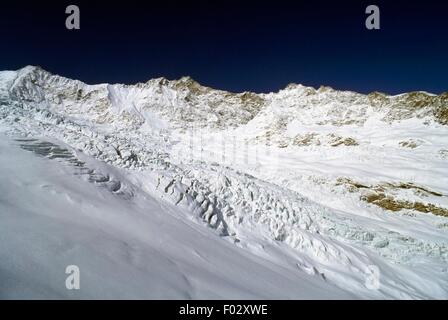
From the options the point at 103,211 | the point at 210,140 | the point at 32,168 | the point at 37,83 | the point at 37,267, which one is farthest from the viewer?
the point at 37,83

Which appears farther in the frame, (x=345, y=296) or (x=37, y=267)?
(x=345, y=296)

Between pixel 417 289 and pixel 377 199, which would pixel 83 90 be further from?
pixel 417 289

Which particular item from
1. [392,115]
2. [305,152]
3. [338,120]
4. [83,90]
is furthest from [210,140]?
[83,90]

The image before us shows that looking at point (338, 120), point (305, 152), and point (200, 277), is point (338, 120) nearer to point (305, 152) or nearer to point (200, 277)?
point (305, 152)

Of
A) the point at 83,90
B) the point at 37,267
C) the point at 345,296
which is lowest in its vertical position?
the point at 345,296

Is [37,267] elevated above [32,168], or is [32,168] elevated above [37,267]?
[32,168]

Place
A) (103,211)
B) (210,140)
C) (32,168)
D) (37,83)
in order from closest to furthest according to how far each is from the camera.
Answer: (103,211)
(32,168)
(210,140)
(37,83)

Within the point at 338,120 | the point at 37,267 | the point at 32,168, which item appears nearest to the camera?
the point at 37,267

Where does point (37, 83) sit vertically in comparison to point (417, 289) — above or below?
above

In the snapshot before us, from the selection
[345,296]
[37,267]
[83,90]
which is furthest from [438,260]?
[83,90]
